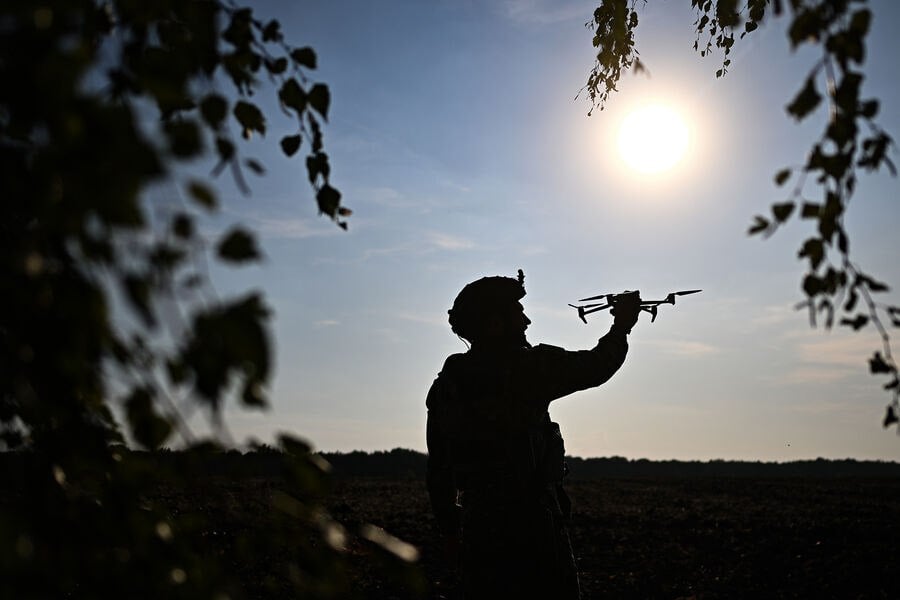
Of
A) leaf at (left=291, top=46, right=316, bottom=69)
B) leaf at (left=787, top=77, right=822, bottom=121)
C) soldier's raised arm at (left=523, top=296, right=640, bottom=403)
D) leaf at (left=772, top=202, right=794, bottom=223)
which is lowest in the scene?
leaf at (left=772, top=202, right=794, bottom=223)

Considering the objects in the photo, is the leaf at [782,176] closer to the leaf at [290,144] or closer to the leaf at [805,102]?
the leaf at [805,102]

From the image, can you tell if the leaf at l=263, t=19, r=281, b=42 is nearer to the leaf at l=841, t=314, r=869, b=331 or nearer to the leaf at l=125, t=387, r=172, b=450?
the leaf at l=125, t=387, r=172, b=450

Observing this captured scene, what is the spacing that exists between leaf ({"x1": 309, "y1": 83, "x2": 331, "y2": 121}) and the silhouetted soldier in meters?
3.23

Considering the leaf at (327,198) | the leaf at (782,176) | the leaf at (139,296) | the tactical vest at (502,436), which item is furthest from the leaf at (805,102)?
the tactical vest at (502,436)

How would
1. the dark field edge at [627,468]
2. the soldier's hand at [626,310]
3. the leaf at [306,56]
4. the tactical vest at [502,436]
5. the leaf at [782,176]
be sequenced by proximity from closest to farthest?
the leaf at [782,176] → the leaf at [306,56] → the tactical vest at [502,436] → the soldier's hand at [626,310] → the dark field edge at [627,468]

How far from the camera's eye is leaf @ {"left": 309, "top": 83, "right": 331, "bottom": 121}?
2.50 m

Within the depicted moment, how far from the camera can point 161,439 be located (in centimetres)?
172

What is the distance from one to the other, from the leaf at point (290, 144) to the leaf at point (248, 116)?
0.11 metres

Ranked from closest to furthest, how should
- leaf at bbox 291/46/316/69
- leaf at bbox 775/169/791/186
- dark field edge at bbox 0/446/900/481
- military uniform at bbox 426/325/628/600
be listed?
leaf at bbox 775/169/791/186
leaf at bbox 291/46/316/69
military uniform at bbox 426/325/628/600
dark field edge at bbox 0/446/900/481

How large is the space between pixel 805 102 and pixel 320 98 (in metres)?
1.35

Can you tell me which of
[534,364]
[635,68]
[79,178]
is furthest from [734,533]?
[79,178]

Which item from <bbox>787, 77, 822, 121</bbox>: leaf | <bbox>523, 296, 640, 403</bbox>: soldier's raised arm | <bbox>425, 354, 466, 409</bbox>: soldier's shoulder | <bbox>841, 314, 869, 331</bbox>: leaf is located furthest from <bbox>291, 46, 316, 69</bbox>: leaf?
<bbox>425, 354, 466, 409</bbox>: soldier's shoulder

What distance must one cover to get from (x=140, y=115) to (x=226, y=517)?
1373mm

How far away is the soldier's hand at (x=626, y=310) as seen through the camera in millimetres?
5672
